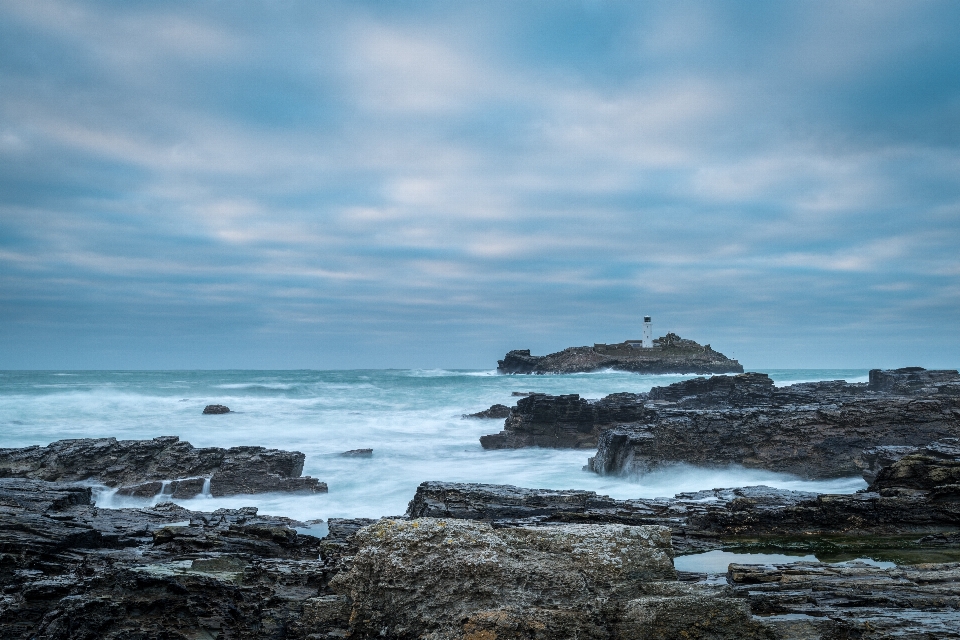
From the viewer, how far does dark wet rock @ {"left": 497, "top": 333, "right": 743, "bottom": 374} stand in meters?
99.8

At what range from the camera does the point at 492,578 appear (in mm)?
4223

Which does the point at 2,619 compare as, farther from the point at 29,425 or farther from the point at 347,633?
the point at 29,425

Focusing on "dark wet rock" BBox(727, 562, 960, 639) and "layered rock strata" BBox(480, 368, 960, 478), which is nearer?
"dark wet rock" BBox(727, 562, 960, 639)

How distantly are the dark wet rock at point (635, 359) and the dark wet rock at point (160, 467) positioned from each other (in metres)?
87.4

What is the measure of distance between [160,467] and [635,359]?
91.7 m

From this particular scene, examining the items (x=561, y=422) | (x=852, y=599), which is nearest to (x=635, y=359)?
(x=561, y=422)

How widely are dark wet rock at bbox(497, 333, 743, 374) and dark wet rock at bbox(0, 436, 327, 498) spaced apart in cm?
8736

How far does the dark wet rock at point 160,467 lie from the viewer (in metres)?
15.3

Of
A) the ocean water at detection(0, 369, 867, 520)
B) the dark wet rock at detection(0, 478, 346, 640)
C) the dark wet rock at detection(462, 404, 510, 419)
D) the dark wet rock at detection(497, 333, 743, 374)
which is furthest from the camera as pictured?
the dark wet rock at detection(497, 333, 743, 374)

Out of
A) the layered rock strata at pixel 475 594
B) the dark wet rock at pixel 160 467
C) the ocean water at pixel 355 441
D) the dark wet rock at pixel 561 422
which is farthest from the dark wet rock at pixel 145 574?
the dark wet rock at pixel 561 422

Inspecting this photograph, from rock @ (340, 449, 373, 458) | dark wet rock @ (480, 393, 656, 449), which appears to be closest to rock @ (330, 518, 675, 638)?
rock @ (340, 449, 373, 458)

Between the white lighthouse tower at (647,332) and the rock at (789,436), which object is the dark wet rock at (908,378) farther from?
the white lighthouse tower at (647,332)

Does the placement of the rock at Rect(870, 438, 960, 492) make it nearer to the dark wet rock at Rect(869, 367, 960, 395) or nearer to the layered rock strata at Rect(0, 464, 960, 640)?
the layered rock strata at Rect(0, 464, 960, 640)

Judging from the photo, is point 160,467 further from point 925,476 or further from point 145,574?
point 925,476
